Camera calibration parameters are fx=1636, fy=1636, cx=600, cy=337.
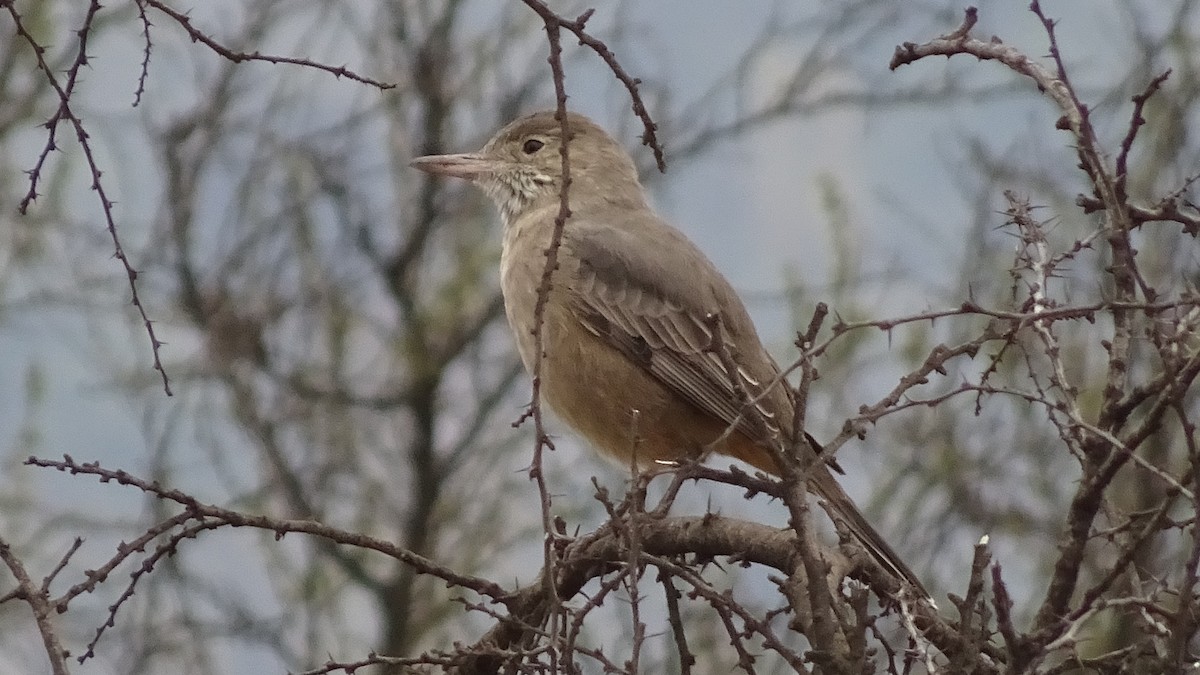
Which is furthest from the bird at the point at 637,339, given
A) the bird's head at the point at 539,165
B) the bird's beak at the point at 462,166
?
the bird's beak at the point at 462,166

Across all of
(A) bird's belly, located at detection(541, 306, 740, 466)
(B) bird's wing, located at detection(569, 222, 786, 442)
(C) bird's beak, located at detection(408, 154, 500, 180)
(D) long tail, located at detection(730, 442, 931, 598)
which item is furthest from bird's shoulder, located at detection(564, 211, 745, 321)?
(C) bird's beak, located at detection(408, 154, 500, 180)

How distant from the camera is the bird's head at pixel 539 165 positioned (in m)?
5.30

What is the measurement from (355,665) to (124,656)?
18.1ft

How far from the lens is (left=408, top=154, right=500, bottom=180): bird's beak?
17.7ft

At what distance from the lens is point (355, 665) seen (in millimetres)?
2641

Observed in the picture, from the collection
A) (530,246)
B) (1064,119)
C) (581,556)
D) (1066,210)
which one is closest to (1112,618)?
(1066,210)

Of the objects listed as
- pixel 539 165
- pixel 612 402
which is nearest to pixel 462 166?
pixel 539 165

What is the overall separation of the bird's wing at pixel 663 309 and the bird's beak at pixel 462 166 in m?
0.77

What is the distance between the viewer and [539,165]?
538 cm

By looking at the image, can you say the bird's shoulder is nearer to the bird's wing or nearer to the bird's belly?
the bird's wing

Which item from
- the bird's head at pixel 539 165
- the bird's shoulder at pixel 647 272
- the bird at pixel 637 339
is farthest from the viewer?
the bird's head at pixel 539 165

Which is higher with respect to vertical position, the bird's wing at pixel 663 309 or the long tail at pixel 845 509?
the bird's wing at pixel 663 309

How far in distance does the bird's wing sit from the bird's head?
1.81ft

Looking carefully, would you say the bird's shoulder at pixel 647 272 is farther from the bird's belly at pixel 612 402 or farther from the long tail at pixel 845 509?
the long tail at pixel 845 509
